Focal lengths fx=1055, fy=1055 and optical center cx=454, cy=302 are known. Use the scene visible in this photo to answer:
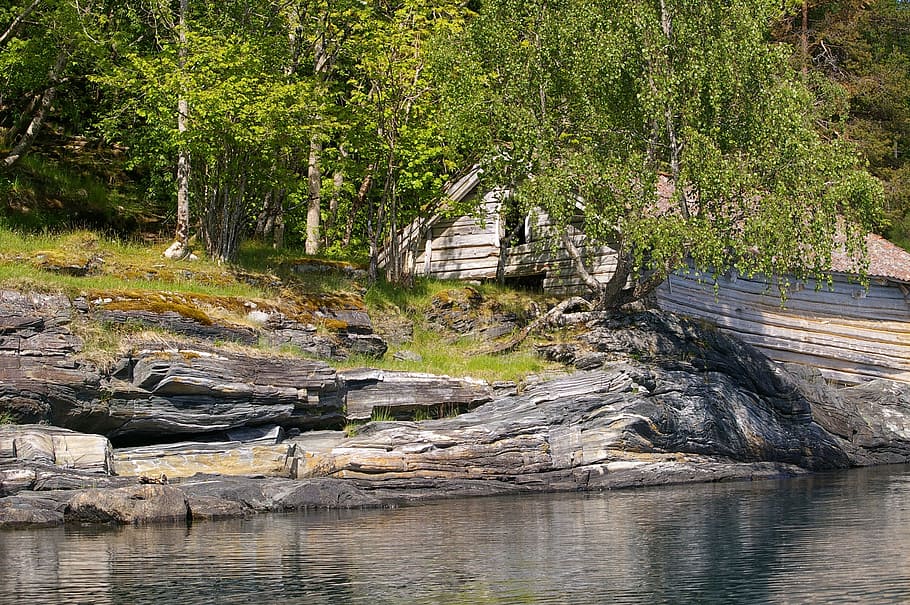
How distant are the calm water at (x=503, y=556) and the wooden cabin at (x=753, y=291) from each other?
13.2 metres

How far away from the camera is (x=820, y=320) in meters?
33.3

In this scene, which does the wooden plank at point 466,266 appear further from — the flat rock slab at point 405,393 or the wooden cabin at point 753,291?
the flat rock slab at point 405,393

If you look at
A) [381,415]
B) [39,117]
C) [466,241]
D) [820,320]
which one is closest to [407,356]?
[381,415]

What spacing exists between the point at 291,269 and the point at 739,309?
1364 centimetres

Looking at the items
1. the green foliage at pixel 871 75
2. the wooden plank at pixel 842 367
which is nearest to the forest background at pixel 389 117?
the wooden plank at pixel 842 367

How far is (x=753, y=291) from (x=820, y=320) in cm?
264

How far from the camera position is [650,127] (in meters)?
26.2

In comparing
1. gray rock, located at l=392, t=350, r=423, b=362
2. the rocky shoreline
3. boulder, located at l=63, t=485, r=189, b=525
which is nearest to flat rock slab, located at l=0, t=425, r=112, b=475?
the rocky shoreline

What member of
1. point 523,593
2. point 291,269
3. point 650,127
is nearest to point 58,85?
point 291,269

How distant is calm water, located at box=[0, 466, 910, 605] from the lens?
Answer: 434 inches

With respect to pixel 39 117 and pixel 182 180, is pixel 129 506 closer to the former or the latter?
pixel 182 180

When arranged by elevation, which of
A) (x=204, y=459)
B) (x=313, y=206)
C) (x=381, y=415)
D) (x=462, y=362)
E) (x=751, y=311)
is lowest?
(x=204, y=459)

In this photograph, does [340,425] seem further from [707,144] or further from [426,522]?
[707,144]

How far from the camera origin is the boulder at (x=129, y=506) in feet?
56.7
